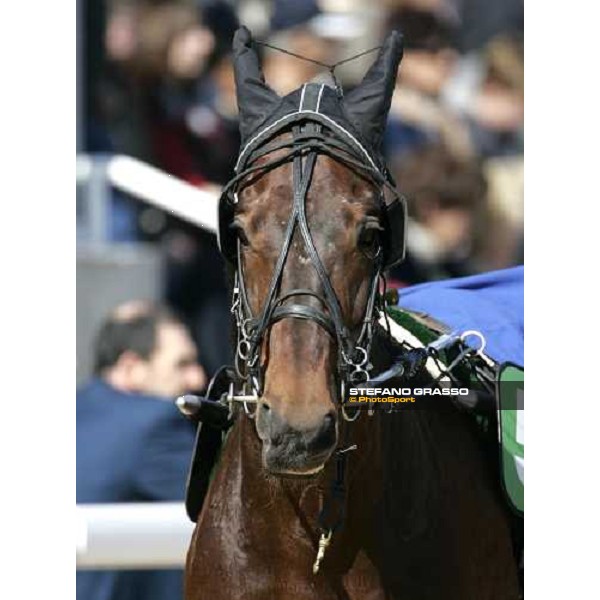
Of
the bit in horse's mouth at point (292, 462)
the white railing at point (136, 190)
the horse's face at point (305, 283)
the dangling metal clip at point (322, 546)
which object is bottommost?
the dangling metal clip at point (322, 546)

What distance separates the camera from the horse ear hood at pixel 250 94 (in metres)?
2.57

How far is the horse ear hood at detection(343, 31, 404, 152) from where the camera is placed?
254 cm

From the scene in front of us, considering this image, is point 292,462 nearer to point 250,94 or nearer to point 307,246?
point 307,246

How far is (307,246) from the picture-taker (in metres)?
2.27

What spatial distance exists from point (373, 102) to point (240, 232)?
1.32ft

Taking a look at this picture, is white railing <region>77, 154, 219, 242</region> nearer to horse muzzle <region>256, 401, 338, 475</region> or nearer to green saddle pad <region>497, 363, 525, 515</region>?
green saddle pad <region>497, 363, 525, 515</region>

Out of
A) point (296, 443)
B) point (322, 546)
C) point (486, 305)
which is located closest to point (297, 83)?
point (486, 305)

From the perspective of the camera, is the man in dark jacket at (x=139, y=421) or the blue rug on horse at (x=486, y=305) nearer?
the blue rug on horse at (x=486, y=305)

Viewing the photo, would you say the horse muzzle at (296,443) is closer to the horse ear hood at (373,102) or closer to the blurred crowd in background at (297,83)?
the horse ear hood at (373,102)

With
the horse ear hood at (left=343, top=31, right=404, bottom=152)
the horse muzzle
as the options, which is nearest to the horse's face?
the horse muzzle

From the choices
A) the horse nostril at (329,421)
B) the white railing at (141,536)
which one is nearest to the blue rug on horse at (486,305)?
the white railing at (141,536)

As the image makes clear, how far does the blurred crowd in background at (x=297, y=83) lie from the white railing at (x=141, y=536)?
0.56 meters

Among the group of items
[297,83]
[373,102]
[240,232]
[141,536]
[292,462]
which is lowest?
[141,536]
